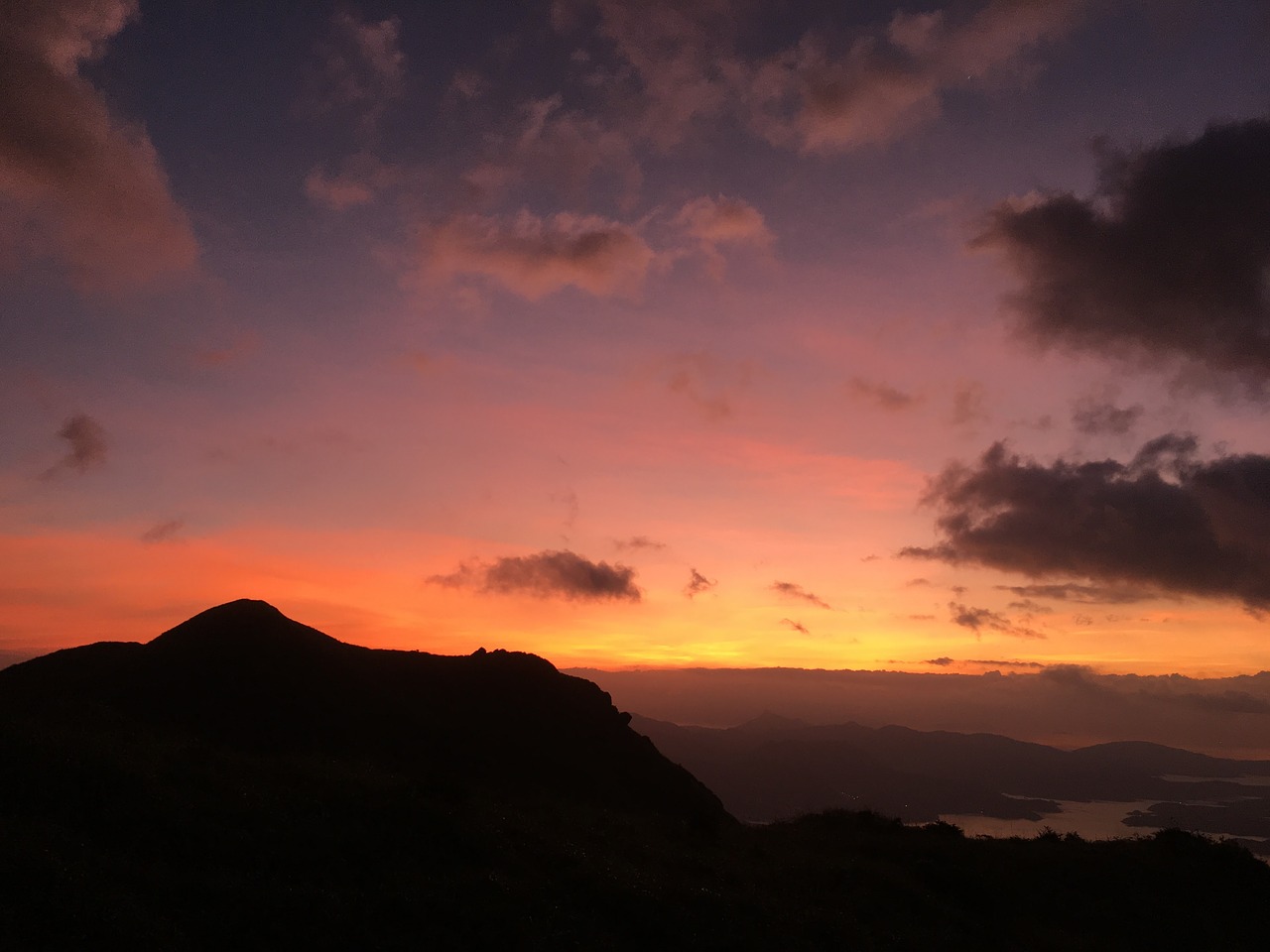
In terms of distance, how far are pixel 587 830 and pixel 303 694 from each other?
29.3 metres

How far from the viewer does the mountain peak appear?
58094mm

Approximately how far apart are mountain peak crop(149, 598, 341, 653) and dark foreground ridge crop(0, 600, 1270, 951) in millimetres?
371

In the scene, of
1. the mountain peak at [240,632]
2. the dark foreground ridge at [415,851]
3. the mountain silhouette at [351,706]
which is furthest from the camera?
the mountain peak at [240,632]

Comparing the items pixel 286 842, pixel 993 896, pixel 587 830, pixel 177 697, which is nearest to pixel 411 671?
pixel 177 697

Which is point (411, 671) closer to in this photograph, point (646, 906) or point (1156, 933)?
point (646, 906)

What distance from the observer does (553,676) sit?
74500 mm

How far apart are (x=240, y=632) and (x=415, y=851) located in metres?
41.9

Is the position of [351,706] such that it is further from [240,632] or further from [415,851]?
[415,851]

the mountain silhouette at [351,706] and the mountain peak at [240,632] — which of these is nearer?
the mountain silhouette at [351,706]

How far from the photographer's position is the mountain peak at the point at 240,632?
191ft

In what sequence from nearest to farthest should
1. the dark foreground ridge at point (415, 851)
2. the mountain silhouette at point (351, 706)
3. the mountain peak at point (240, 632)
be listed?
the dark foreground ridge at point (415, 851), the mountain silhouette at point (351, 706), the mountain peak at point (240, 632)

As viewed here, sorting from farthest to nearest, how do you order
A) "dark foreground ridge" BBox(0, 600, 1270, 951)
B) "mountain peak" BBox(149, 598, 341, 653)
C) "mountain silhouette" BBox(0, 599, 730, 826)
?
"mountain peak" BBox(149, 598, 341, 653) → "mountain silhouette" BBox(0, 599, 730, 826) → "dark foreground ridge" BBox(0, 600, 1270, 951)

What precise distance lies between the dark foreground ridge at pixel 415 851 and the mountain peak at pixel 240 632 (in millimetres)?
371

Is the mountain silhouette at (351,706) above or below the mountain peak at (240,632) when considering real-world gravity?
below
